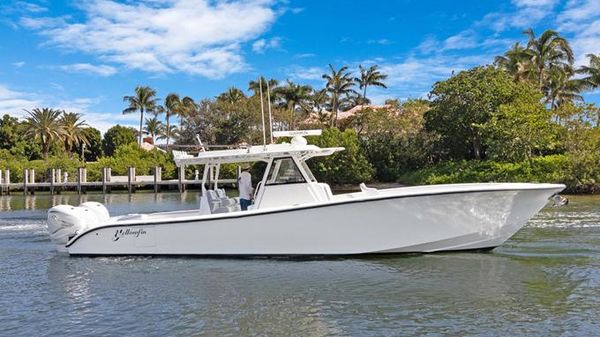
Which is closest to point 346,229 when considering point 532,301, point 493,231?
point 493,231

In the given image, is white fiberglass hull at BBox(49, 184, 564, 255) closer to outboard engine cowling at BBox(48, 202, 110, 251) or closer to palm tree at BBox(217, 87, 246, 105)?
outboard engine cowling at BBox(48, 202, 110, 251)

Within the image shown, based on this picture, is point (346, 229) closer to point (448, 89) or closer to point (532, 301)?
point (532, 301)

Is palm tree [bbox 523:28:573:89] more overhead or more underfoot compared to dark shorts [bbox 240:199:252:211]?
more overhead

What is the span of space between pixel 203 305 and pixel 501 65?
50.5 m

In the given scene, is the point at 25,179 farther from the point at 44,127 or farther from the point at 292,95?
the point at 292,95

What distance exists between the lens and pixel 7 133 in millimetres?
69312

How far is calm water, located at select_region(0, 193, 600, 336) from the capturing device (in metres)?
7.51

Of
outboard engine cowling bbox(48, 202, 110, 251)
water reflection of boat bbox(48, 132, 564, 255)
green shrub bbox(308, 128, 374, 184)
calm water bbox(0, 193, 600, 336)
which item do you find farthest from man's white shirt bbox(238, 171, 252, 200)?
green shrub bbox(308, 128, 374, 184)

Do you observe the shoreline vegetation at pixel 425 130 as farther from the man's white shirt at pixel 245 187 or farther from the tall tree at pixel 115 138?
the man's white shirt at pixel 245 187

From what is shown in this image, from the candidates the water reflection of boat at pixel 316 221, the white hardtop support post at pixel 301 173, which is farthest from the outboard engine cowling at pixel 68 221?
the white hardtop support post at pixel 301 173

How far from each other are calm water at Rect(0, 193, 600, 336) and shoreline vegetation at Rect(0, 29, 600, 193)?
9.57m

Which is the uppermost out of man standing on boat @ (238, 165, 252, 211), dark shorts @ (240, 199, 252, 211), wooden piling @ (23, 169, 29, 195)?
wooden piling @ (23, 169, 29, 195)

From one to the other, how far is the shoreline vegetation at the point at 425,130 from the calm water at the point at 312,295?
→ 9.57 m

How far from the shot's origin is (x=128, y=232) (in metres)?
12.1
